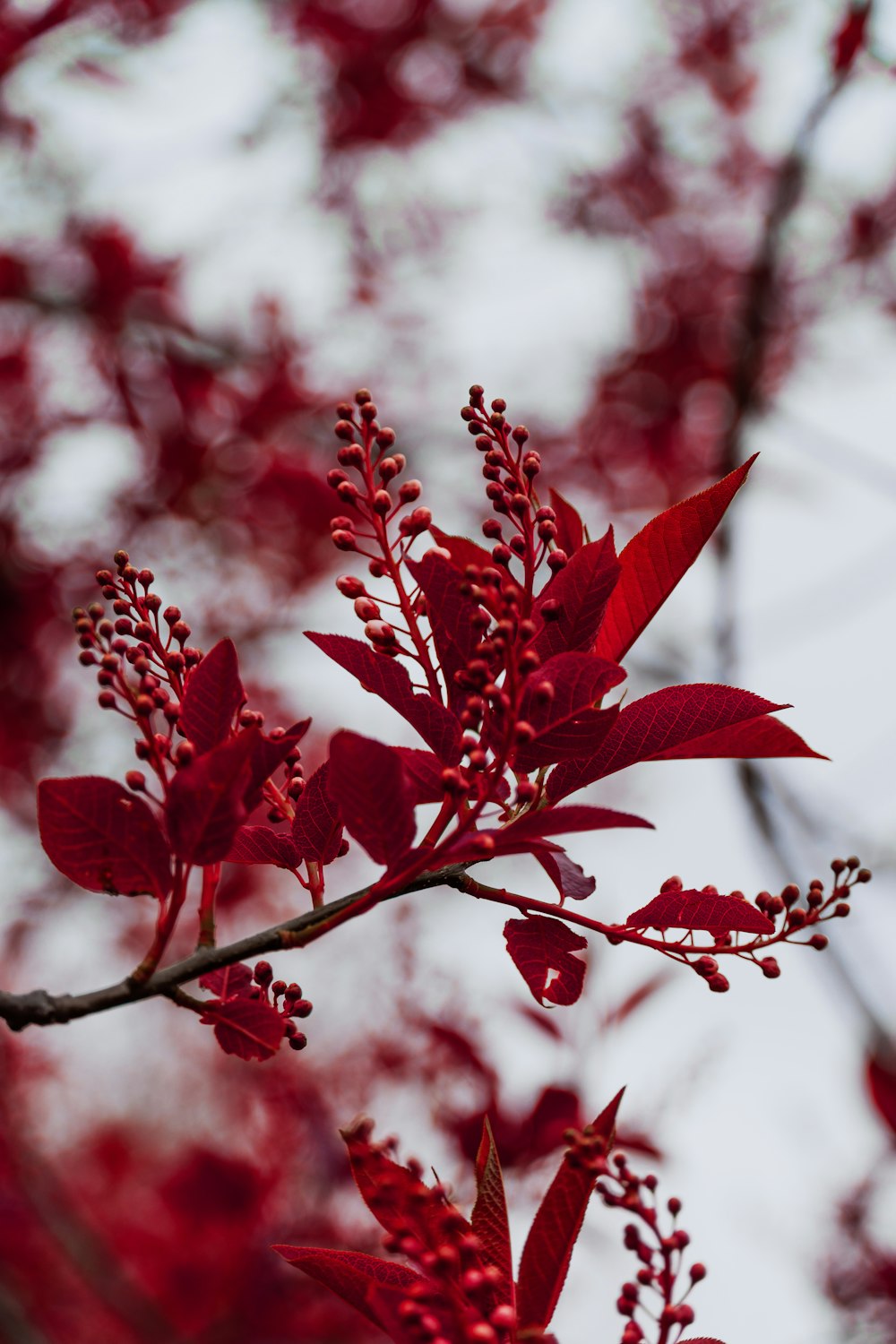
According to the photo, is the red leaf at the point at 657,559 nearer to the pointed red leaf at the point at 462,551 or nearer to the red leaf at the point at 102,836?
the pointed red leaf at the point at 462,551

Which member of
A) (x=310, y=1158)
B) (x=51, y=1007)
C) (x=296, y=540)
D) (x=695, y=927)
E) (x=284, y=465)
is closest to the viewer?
(x=51, y=1007)

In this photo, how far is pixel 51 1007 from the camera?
2.64 ft

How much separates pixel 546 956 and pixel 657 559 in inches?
15.4

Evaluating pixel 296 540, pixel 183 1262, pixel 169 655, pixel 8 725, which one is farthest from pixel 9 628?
pixel 169 655

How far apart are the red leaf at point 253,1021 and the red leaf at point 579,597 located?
40cm

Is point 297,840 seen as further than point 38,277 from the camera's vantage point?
No

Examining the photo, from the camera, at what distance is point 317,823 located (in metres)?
0.98

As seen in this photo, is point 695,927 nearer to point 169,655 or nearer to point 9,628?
point 169,655

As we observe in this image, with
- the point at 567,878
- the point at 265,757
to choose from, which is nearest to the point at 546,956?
the point at 567,878

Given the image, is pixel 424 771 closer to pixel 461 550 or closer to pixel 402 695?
pixel 402 695

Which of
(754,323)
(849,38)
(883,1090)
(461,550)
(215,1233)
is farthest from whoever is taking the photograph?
(215,1233)

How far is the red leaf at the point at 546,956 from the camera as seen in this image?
3.23 ft

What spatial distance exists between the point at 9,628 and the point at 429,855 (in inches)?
147

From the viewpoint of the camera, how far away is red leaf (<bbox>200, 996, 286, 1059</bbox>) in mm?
874
